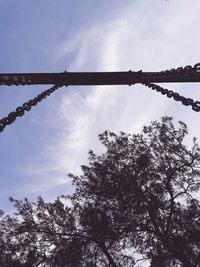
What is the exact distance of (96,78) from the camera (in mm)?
3885

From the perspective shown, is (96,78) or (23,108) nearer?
(23,108)

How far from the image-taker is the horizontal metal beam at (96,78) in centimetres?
342

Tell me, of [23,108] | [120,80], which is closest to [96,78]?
[120,80]

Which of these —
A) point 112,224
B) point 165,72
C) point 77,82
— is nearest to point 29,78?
point 77,82

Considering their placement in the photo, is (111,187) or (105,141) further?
(105,141)

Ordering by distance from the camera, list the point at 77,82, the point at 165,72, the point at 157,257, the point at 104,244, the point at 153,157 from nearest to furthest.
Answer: the point at 165,72
the point at 77,82
the point at 157,257
the point at 104,244
the point at 153,157

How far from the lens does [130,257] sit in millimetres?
13312

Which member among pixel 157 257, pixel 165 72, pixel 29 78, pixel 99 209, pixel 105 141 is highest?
pixel 105 141

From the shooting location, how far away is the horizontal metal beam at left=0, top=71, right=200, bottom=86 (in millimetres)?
3420

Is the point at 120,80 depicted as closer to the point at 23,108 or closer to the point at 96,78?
the point at 96,78

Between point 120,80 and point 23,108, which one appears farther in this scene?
point 120,80

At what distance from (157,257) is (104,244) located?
6.68ft

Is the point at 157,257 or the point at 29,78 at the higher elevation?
the point at 157,257

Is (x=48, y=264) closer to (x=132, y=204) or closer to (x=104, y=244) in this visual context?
(x=104, y=244)
